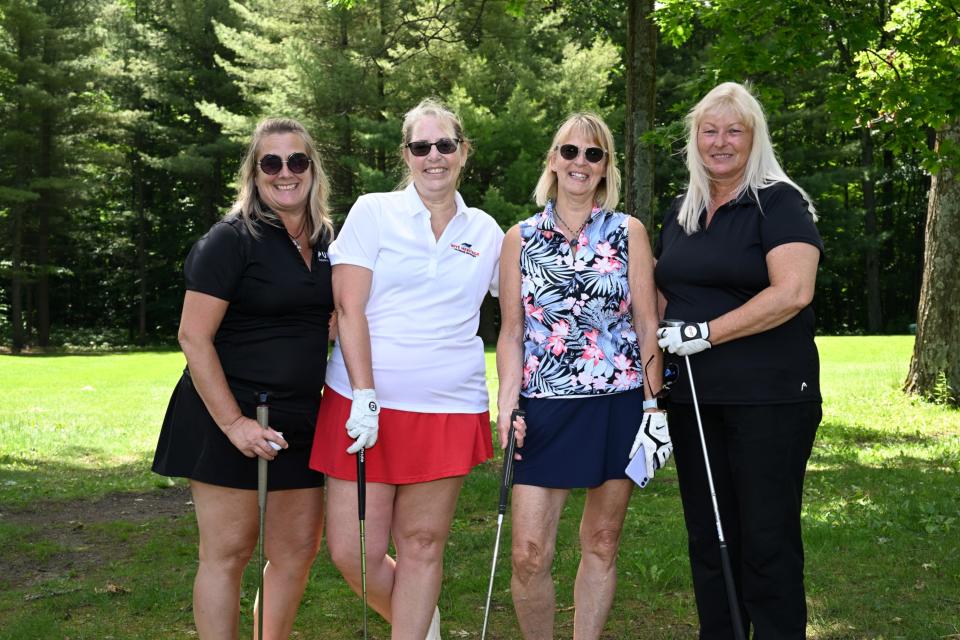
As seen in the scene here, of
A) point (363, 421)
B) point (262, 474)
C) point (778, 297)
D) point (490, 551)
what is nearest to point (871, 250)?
point (490, 551)

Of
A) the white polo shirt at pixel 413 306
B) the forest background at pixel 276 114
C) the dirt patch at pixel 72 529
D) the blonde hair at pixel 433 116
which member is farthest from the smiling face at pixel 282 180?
the forest background at pixel 276 114

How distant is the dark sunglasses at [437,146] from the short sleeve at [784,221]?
1.12 m

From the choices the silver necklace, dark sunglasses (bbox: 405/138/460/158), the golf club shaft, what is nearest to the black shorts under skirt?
dark sunglasses (bbox: 405/138/460/158)

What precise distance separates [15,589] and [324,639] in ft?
6.09

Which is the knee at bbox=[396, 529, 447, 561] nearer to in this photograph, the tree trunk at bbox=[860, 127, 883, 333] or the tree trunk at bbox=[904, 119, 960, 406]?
the tree trunk at bbox=[904, 119, 960, 406]

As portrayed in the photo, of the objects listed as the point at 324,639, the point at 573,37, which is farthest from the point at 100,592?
the point at 573,37

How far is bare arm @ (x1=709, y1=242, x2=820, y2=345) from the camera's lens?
325 cm

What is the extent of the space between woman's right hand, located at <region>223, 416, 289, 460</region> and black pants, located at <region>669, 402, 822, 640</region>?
1420 mm

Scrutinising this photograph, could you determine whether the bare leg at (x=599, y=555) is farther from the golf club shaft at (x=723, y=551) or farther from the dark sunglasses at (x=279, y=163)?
the dark sunglasses at (x=279, y=163)

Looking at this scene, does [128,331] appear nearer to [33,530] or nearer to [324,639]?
[33,530]

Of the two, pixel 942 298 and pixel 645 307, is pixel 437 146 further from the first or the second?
pixel 942 298

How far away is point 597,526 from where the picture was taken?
11.7 ft

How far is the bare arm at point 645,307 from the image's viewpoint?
354cm

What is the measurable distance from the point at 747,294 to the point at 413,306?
116 cm
